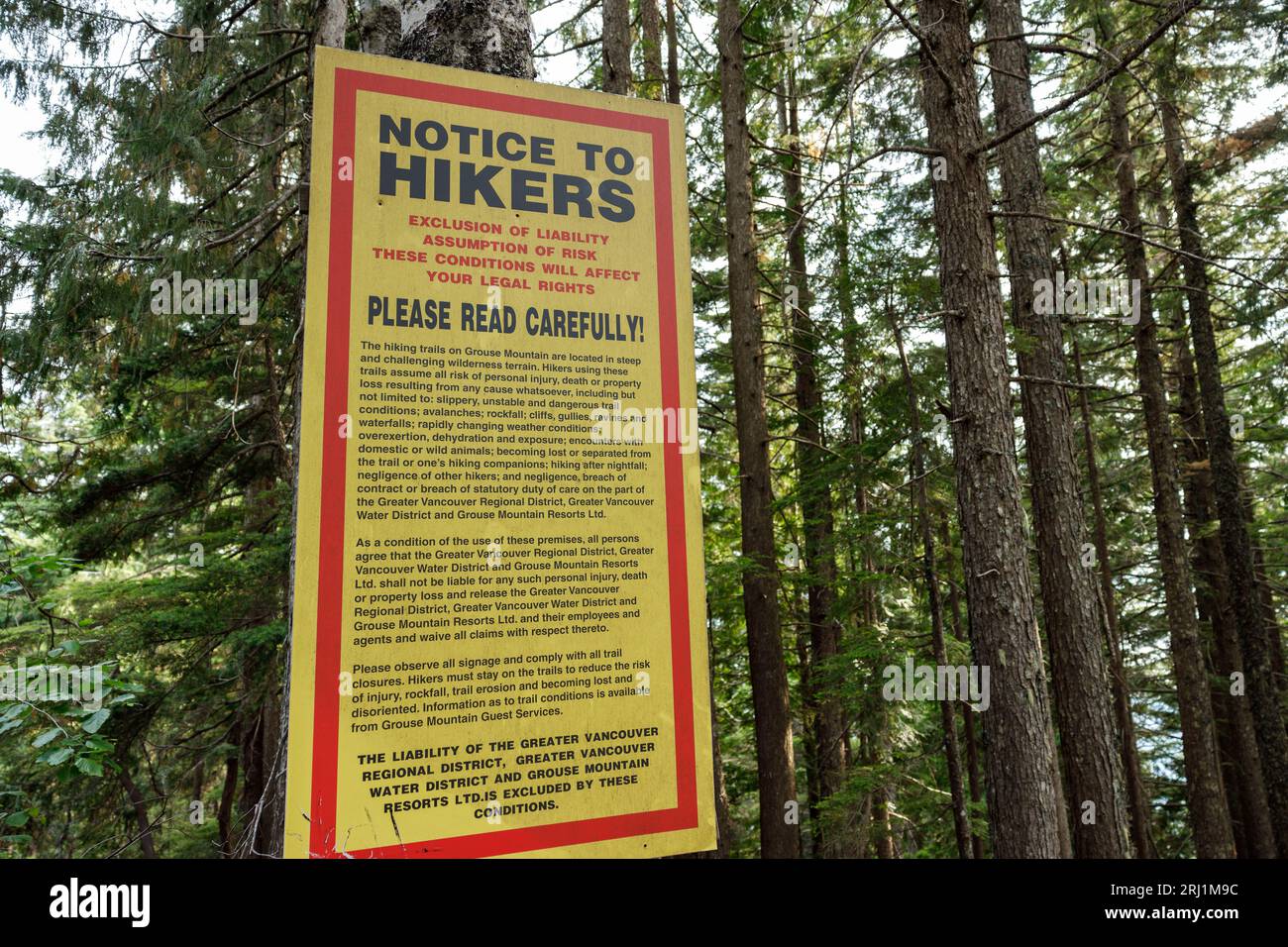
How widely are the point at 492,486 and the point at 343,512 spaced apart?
0.41m

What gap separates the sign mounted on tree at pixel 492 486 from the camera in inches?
79.7

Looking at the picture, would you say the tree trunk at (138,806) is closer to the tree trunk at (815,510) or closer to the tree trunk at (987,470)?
the tree trunk at (815,510)

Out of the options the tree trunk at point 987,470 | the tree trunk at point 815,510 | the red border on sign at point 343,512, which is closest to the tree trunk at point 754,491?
the tree trunk at point 815,510

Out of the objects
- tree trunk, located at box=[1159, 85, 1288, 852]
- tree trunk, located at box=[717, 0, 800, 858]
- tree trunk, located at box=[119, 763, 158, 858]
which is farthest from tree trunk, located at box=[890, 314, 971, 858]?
tree trunk, located at box=[119, 763, 158, 858]

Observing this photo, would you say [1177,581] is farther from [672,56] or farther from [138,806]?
[138,806]

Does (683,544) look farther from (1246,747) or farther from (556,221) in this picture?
(1246,747)

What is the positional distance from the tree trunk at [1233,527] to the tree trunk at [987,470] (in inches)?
338

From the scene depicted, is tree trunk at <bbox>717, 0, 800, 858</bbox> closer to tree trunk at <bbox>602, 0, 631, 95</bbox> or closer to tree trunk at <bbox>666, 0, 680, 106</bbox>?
tree trunk at <bbox>666, 0, 680, 106</bbox>

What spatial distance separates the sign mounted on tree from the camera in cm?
202

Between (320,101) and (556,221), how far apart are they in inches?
30.1

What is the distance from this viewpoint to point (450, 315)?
2.22m

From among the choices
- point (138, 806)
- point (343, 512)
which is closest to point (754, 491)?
point (343, 512)

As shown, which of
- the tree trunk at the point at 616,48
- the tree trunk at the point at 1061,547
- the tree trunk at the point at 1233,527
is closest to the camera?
the tree trunk at the point at 616,48

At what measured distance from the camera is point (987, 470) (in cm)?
→ 512
